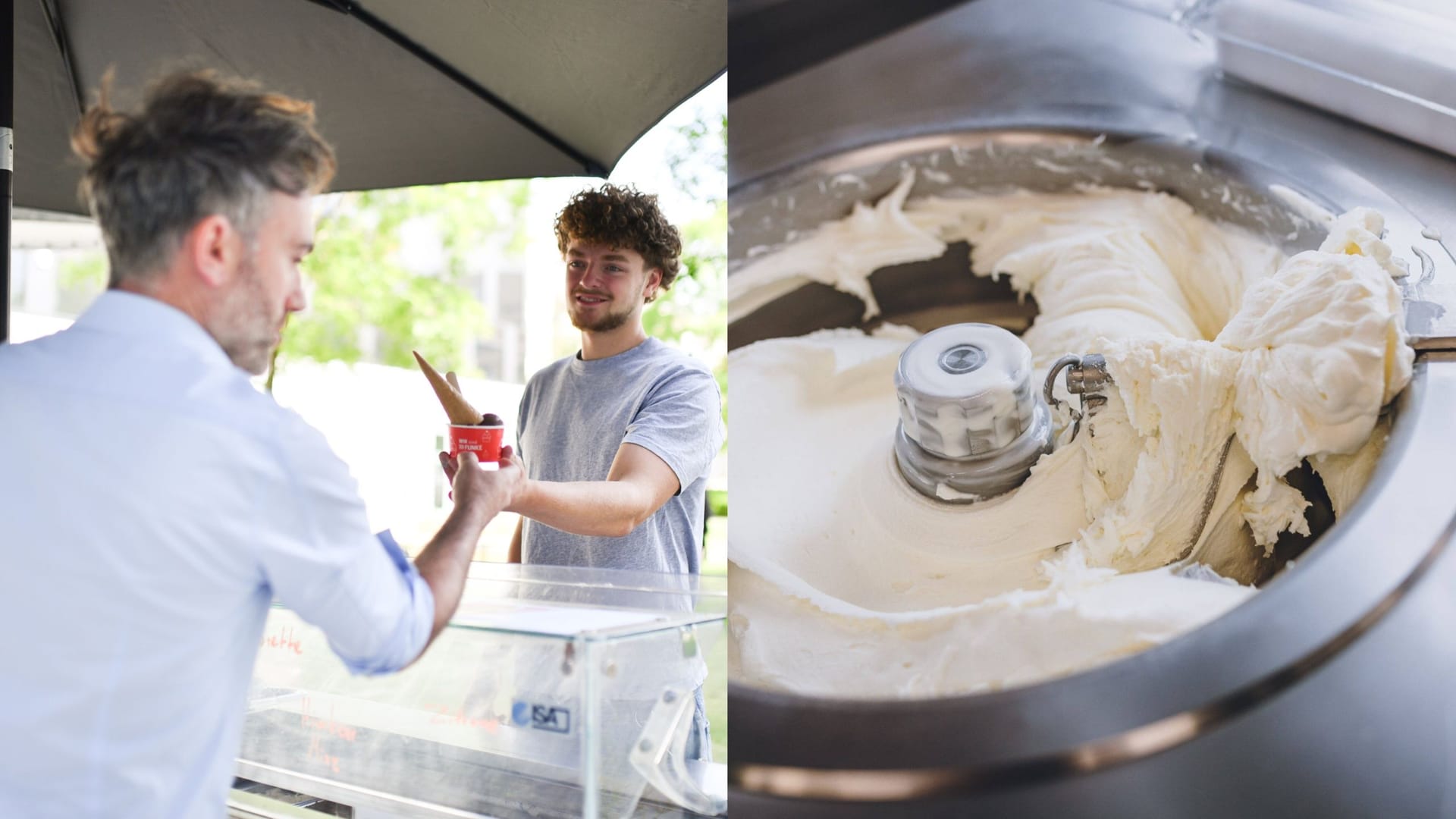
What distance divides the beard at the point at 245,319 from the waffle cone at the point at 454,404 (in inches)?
14.1

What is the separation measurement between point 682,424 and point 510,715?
0.73m

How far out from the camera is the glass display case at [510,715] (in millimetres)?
1269

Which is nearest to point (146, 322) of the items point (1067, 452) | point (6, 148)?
point (1067, 452)

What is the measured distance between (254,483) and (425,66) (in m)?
1.41

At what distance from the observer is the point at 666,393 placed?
6.51 ft

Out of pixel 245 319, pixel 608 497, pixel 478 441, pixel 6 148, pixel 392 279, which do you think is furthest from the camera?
pixel 392 279

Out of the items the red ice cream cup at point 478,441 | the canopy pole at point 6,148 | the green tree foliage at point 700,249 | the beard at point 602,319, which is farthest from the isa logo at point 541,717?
the green tree foliage at point 700,249

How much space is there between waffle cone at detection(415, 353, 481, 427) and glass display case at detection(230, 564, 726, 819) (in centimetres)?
28

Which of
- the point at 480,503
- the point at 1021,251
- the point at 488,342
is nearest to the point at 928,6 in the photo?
the point at 1021,251

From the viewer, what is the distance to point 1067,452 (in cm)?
124

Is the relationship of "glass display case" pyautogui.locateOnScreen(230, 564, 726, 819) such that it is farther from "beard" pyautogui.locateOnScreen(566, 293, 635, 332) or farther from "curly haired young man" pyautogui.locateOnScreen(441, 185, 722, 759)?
"beard" pyautogui.locateOnScreen(566, 293, 635, 332)

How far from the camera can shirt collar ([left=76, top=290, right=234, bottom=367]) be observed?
1043mm

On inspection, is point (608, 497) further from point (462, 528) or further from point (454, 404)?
point (462, 528)

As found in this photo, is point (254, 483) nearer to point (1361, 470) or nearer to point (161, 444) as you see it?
point (161, 444)
